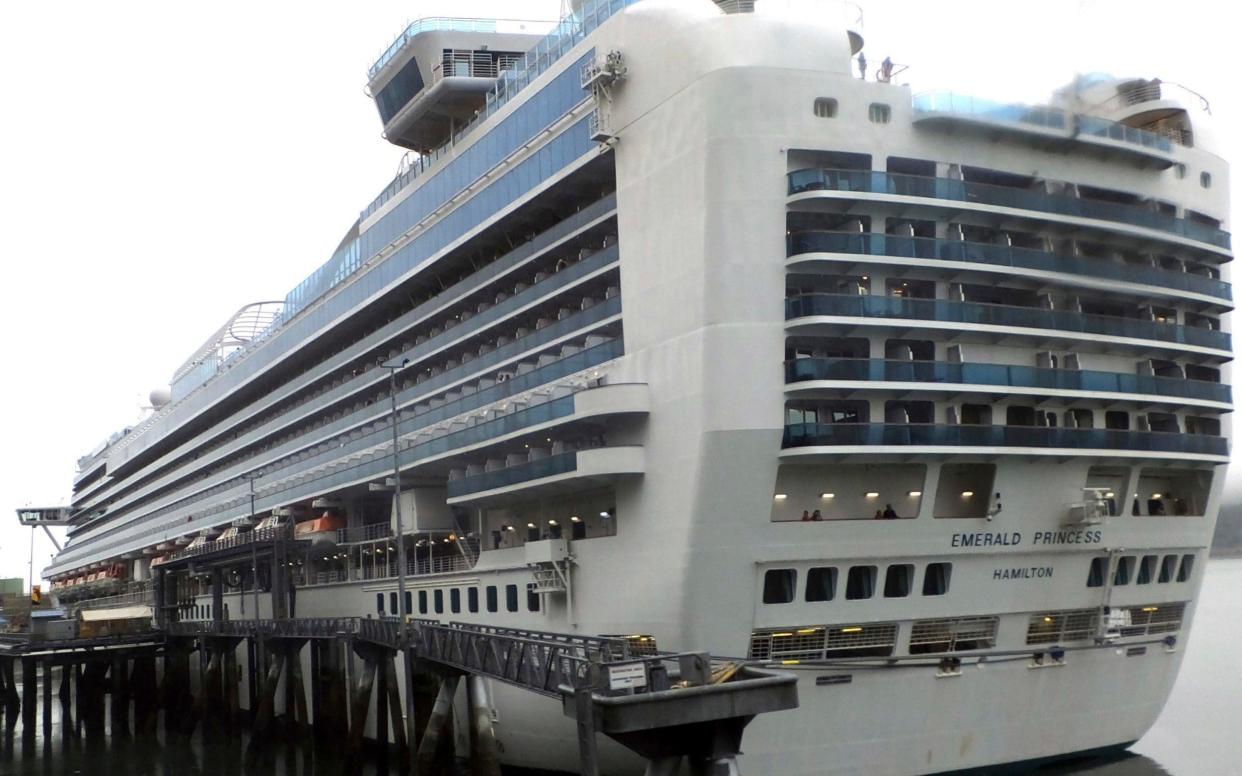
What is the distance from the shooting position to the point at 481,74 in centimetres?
4744

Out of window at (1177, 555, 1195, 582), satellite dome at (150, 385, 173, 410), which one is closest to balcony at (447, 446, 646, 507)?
window at (1177, 555, 1195, 582)

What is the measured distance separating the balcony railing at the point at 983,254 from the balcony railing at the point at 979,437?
13.7 feet

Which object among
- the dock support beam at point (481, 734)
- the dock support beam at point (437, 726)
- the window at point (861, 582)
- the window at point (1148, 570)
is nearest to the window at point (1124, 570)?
the window at point (1148, 570)

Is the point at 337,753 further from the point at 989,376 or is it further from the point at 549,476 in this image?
the point at 989,376

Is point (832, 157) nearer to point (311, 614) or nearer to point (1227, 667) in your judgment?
point (311, 614)

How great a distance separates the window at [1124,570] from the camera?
34875mm

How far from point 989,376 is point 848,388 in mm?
4136

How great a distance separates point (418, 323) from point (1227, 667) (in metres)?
48.7

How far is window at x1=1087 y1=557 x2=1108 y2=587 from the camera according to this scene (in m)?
34.3

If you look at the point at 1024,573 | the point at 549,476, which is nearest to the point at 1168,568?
the point at 1024,573

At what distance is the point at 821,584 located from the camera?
3084cm

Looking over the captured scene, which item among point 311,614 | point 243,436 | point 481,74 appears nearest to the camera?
point 481,74

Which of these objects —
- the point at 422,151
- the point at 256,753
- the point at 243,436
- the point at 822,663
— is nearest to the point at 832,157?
the point at 822,663

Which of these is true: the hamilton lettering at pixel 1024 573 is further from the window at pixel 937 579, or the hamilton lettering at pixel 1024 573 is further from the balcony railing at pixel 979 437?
the balcony railing at pixel 979 437
